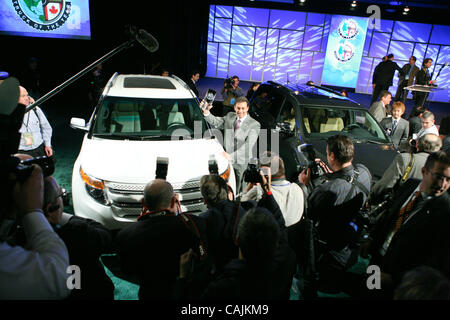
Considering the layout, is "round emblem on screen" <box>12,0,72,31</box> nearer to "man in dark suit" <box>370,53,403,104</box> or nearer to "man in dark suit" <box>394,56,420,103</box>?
"man in dark suit" <box>370,53,403,104</box>

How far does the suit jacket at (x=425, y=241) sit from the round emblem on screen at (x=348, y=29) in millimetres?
16688

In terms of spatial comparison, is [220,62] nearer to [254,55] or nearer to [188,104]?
[254,55]

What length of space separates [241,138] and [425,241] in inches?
117

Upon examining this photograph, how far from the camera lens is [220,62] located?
17.7m

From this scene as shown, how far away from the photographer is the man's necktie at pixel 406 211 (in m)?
2.27

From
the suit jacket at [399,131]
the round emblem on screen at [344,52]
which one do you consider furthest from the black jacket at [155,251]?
the round emblem on screen at [344,52]

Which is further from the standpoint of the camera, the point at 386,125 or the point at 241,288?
the point at 386,125

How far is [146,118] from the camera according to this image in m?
4.14

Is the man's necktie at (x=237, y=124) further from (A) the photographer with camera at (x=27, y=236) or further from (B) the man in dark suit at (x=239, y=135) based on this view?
(A) the photographer with camera at (x=27, y=236)

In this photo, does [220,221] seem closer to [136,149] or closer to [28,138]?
[136,149]

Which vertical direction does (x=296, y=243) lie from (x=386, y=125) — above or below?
below
